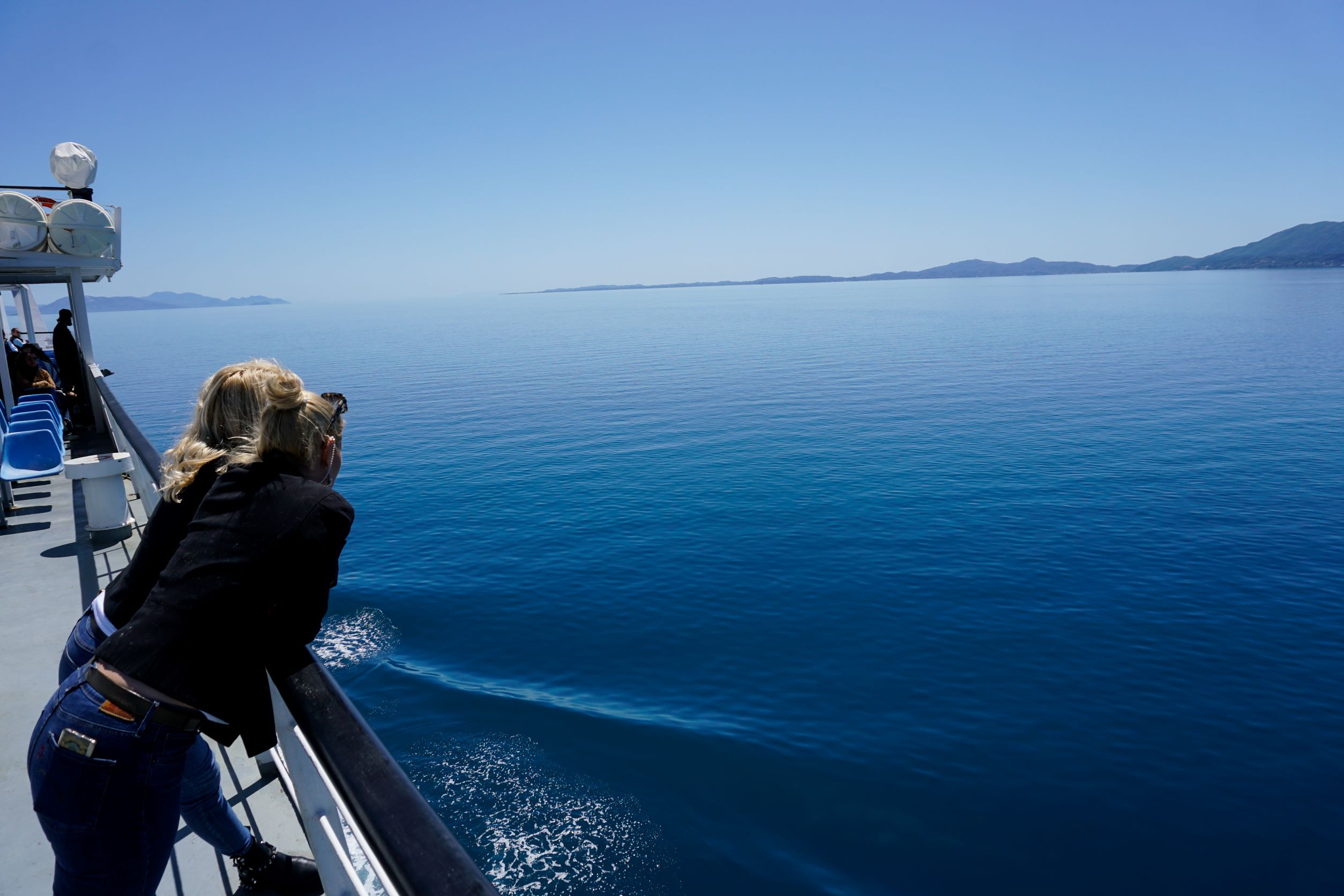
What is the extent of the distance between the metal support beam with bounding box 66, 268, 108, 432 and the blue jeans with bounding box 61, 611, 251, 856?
43.2 feet

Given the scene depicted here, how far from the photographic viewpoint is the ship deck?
3.14m

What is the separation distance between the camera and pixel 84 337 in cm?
1406

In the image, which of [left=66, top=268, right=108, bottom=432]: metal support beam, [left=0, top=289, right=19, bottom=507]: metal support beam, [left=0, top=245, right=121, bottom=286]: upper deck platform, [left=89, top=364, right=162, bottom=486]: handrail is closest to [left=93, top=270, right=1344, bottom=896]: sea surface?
[left=0, top=289, right=19, bottom=507]: metal support beam

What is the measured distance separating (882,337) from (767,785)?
6080 cm

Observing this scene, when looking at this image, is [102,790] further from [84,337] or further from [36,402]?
[84,337]

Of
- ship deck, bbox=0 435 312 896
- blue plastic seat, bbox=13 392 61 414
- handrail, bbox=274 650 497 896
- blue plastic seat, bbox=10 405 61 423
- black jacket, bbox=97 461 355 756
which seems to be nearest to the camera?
handrail, bbox=274 650 497 896

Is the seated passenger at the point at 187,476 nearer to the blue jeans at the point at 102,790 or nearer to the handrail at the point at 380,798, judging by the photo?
the blue jeans at the point at 102,790

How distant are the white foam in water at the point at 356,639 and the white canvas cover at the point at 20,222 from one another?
739 cm

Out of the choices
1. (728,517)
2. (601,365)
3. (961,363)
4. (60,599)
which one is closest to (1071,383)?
(961,363)

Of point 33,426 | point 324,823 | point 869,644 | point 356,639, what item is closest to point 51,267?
point 33,426

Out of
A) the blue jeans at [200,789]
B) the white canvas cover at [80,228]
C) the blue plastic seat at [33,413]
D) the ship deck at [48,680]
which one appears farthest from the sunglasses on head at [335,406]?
the white canvas cover at [80,228]

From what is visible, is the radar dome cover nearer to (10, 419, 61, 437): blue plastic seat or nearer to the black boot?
(10, 419, 61, 437): blue plastic seat

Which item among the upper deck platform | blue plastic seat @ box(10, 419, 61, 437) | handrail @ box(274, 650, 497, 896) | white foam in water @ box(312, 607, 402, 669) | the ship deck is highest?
the upper deck platform

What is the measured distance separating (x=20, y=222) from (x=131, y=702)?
12788mm
